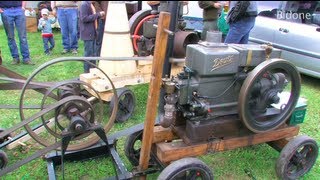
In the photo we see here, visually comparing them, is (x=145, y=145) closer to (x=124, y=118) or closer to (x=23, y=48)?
(x=124, y=118)

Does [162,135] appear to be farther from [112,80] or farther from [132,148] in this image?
[112,80]

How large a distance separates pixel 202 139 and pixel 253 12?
236cm

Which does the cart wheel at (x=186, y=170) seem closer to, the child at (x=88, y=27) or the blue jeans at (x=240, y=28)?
the blue jeans at (x=240, y=28)

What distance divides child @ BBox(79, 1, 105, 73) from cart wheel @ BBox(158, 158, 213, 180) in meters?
2.94

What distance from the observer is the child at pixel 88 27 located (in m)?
4.77

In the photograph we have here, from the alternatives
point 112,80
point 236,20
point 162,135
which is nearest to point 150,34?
point 112,80

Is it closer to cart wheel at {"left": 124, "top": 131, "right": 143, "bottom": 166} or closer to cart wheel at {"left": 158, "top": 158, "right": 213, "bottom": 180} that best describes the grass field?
cart wheel at {"left": 124, "top": 131, "right": 143, "bottom": 166}

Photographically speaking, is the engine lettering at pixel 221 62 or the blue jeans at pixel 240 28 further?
the blue jeans at pixel 240 28

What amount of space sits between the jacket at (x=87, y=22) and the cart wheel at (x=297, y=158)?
339 cm

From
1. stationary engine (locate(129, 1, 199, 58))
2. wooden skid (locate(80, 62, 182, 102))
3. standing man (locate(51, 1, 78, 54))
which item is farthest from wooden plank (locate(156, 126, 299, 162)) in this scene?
Answer: standing man (locate(51, 1, 78, 54))

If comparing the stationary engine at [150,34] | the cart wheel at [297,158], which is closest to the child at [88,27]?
the stationary engine at [150,34]

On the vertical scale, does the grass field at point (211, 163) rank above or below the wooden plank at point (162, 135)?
below

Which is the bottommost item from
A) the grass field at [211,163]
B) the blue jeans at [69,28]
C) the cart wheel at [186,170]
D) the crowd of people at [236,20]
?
the grass field at [211,163]

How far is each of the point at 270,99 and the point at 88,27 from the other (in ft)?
10.9
